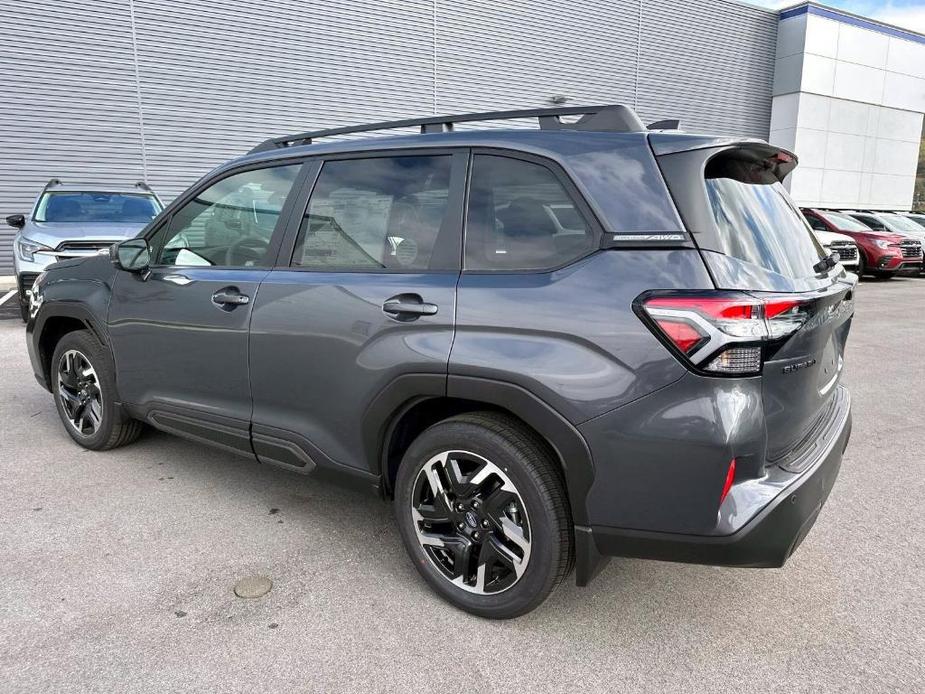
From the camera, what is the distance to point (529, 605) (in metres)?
2.38

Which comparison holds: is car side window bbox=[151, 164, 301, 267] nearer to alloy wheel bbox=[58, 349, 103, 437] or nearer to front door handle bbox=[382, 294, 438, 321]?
front door handle bbox=[382, 294, 438, 321]

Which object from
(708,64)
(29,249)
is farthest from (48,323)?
(708,64)

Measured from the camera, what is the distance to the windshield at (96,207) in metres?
8.79

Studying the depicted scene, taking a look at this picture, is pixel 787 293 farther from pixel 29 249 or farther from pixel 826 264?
pixel 29 249

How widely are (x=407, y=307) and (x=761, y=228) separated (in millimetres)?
1303

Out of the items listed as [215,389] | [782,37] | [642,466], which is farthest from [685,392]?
[782,37]

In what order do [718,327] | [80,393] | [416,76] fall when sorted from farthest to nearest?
[416,76] → [80,393] → [718,327]

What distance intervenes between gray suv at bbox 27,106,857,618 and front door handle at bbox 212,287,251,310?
0.03 m

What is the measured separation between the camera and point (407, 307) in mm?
2514

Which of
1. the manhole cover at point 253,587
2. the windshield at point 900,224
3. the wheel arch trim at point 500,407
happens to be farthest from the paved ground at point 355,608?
the windshield at point 900,224

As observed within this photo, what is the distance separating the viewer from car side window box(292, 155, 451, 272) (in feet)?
8.72

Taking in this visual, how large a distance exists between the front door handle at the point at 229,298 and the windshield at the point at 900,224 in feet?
56.3

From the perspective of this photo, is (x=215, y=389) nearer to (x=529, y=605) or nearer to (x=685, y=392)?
(x=529, y=605)

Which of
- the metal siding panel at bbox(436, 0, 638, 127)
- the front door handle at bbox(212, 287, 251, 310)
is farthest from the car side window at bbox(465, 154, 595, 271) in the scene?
the metal siding panel at bbox(436, 0, 638, 127)
